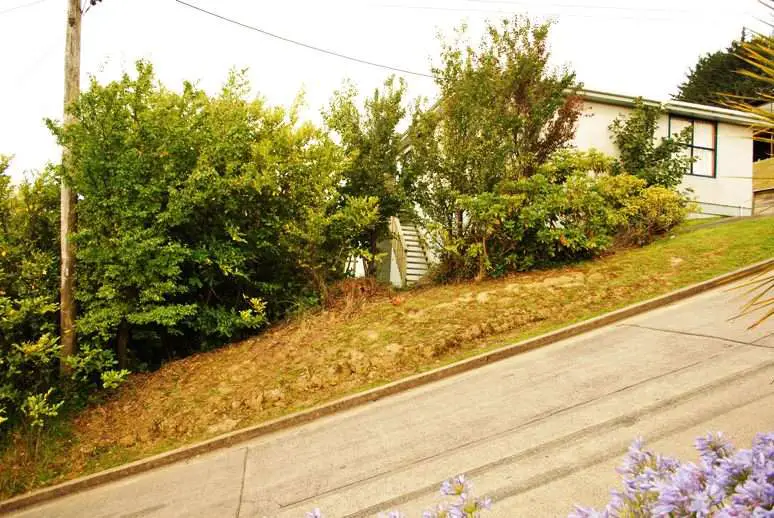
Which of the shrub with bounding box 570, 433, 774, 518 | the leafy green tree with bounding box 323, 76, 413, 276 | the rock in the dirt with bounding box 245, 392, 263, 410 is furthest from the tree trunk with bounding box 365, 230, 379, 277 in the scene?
the shrub with bounding box 570, 433, 774, 518

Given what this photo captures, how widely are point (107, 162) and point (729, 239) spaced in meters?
12.5

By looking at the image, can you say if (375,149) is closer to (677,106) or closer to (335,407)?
(335,407)

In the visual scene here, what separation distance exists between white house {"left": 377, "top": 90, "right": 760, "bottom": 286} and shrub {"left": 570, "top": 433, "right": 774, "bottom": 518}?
13298 mm

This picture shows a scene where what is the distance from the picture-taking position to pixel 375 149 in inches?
468

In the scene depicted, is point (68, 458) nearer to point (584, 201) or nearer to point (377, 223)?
point (377, 223)

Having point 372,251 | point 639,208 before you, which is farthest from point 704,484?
point 639,208

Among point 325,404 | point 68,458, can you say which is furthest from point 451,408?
point 68,458

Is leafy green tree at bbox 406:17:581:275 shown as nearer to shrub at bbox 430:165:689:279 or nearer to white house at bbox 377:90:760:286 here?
shrub at bbox 430:165:689:279

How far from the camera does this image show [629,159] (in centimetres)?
1619

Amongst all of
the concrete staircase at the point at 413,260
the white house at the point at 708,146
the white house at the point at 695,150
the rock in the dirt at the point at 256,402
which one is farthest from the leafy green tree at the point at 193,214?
the white house at the point at 708,146

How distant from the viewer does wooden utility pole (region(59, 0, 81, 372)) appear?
8.36 meters

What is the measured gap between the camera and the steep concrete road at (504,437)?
15.7 feet

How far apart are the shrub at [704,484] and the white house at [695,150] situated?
13298 mm

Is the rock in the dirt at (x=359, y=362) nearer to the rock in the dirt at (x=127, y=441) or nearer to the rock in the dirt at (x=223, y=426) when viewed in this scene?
the rock in the dirt at (x=223, y=426)
